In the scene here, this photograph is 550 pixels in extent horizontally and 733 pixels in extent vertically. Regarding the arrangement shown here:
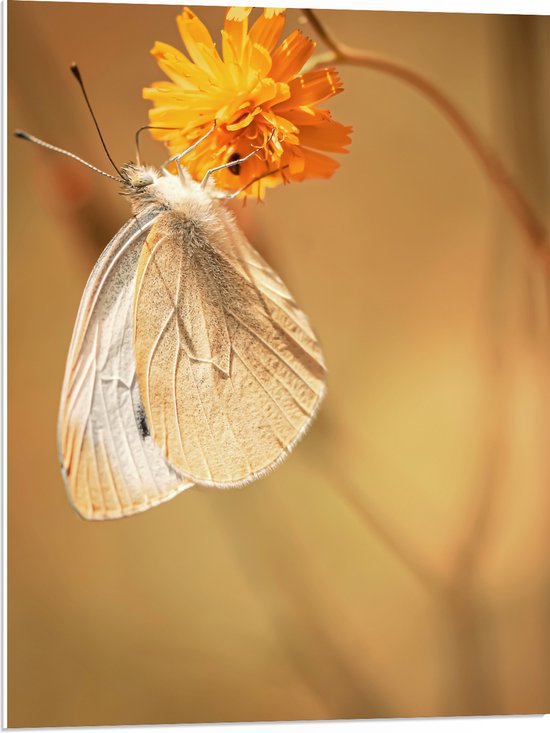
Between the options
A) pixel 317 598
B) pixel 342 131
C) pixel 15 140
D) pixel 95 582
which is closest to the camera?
pixel 342 131

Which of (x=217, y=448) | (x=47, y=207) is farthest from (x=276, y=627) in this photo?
(x=47, y=207)

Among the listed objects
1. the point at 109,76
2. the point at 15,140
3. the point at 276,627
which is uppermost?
the point at 109,76

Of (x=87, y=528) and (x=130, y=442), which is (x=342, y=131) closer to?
(x=130, y=442)

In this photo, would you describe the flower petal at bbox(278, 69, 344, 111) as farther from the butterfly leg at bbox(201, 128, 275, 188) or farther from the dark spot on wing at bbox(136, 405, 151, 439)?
the dark spot on wing at bbox(136, 405, 151, 439)

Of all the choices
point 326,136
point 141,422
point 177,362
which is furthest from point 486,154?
point 141,422

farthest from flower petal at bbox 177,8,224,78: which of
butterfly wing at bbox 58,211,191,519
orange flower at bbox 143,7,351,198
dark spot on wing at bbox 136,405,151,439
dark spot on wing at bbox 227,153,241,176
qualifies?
dark spot on wing at bbox 136,405,151,439

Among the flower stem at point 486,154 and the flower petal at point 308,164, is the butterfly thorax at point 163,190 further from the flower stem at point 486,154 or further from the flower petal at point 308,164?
the flower stem at point 486,154

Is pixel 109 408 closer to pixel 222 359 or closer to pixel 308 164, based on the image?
pixel 222 359
